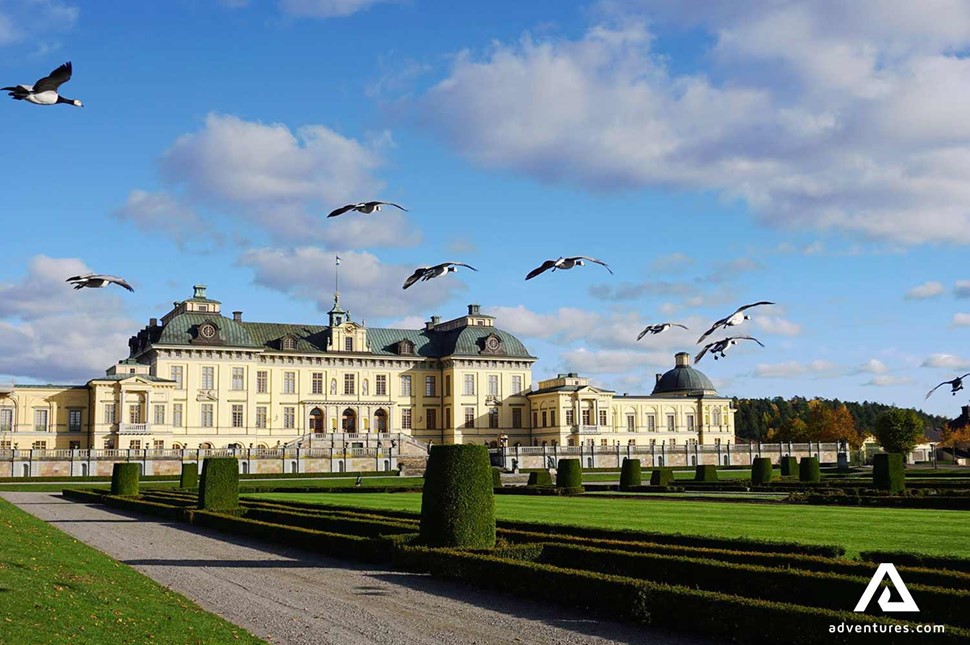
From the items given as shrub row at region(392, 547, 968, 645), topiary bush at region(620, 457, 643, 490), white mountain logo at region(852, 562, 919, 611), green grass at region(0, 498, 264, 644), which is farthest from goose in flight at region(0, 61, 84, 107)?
topiary bush at region(620, 457, 643, 490)

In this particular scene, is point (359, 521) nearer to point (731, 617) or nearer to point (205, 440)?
point (731, 617)

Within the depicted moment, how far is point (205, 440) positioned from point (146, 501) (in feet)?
115

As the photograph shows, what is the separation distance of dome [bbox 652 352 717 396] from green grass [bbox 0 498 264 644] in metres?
71.4

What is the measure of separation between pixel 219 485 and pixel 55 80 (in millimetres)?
14753

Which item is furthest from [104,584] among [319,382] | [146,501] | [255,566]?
[319,382]

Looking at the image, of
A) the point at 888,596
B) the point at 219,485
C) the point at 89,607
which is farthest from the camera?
the point at 219,485

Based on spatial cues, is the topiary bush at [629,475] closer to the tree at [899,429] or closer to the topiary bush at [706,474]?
the topiary bush at [706,474]

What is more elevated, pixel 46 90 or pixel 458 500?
pixel 46 90

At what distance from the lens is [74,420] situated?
6244 cm

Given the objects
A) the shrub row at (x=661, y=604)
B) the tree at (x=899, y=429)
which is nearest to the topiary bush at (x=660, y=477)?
the shrub row at (x=661, y=604)

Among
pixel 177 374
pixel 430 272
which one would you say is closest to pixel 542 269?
pixel 430 272

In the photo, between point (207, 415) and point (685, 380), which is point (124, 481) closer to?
point (207, 415)

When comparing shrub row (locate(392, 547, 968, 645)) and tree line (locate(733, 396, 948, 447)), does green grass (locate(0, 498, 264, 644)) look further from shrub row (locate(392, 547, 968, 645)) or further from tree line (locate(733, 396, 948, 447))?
tree line (locate(733, 396, 948, 447))

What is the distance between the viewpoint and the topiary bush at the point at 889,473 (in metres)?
31.3
